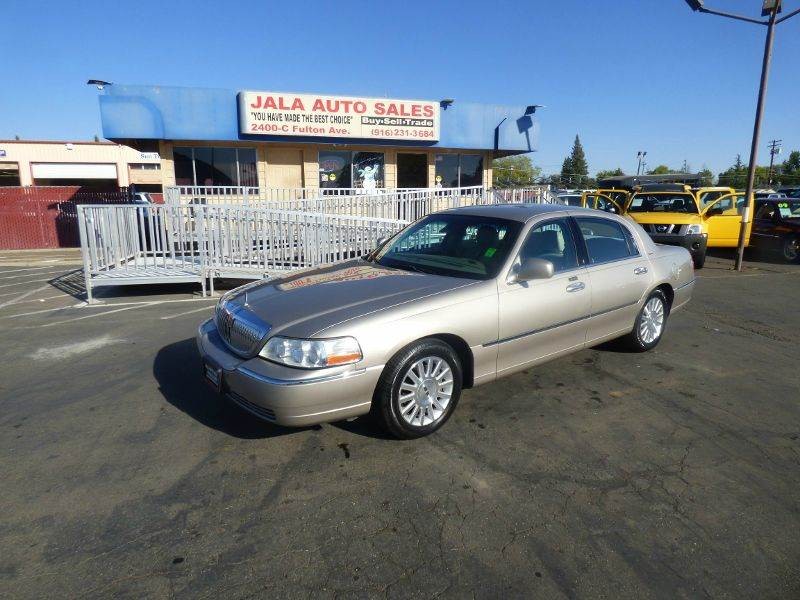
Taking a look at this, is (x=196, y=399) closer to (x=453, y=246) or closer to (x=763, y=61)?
(x=453, y=246)

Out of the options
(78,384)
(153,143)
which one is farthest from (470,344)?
(153,143)

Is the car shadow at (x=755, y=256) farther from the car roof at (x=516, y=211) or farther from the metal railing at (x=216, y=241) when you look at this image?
the car roof at (x=516, y=211)

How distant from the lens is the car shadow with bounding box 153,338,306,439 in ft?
12.2

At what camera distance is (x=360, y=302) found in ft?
11.3

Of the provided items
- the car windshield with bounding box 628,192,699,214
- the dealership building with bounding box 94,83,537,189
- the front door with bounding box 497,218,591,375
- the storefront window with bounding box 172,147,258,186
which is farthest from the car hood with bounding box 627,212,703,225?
the storefront window with bounding box 172,147,258,186

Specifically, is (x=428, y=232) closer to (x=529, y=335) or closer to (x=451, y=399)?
(x=529, y=335)

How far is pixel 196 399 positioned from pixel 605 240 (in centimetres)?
385

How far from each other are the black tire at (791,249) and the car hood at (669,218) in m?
3.43

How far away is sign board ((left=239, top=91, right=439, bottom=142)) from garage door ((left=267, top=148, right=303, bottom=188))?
1123 mm

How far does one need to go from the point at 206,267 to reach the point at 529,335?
6356mm

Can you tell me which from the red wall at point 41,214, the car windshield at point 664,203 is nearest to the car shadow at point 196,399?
the car windshield at point 664,203

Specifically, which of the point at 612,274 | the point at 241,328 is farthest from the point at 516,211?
the point at 241,328

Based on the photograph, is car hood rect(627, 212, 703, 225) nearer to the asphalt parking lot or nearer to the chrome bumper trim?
the asphalt parking lot

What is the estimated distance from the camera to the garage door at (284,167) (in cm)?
1509
